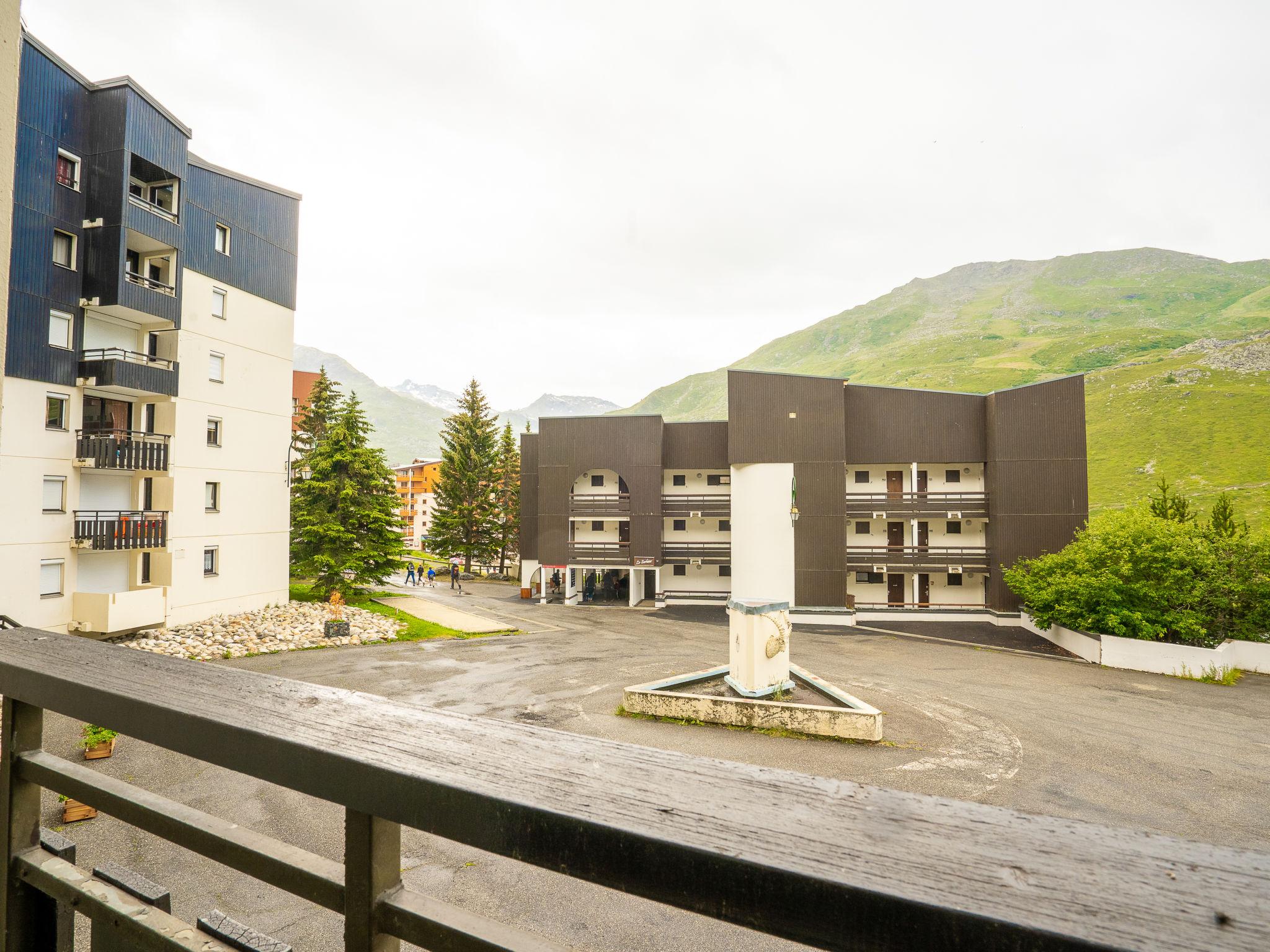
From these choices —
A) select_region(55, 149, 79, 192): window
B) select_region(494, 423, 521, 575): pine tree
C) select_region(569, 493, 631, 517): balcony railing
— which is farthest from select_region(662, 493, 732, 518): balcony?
select_region(55, 149, 79, 192): window

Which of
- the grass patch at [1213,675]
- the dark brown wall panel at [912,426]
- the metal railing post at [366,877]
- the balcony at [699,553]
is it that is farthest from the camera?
the balcony at [699,553]

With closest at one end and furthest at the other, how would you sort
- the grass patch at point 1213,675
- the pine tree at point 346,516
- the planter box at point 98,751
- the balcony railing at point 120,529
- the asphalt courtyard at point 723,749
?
1. the asphalt courtyard at point 723,749
2. the planter box at point 98,751
3. the balcony railing at point 120,529
4. the grass patch at point 1213,675
5. the pine tree at point 346,516

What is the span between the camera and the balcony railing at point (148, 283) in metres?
19.9

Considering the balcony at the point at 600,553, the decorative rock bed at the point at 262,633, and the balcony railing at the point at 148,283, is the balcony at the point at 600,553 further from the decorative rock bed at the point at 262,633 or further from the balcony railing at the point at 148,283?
the balcony railing at the point at 148,283

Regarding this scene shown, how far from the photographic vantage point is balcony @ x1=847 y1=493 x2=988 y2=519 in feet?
112

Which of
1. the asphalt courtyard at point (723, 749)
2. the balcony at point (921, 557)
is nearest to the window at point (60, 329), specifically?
the asphalt courtyard at point (723, 749)

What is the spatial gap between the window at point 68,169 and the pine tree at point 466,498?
3053 centimetres

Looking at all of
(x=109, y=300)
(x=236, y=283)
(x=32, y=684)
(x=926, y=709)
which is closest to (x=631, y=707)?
(x=926, y=709)

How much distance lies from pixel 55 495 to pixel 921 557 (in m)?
35.2

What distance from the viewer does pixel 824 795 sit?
1.12 m

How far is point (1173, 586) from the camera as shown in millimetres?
22594

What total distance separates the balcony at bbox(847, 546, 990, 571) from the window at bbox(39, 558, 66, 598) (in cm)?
3198

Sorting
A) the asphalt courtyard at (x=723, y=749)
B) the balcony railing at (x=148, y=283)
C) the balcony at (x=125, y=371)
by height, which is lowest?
the asphalt courtyard at (x=723, y=749)

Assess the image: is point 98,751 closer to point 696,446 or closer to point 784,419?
point 784,419
